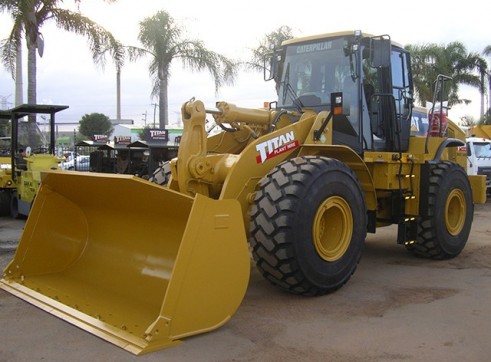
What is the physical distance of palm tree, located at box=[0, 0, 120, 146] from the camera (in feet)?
51.8

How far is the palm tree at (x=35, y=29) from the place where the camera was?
15773 mm

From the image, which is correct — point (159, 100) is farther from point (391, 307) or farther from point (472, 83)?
point (472, 83)

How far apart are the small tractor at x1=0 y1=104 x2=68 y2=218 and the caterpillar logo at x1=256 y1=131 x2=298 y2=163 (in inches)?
283

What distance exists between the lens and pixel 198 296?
4059 mm

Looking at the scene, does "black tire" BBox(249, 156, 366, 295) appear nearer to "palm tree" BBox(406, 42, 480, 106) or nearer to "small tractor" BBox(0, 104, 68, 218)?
"small tractor" BBox(0, 104, 68, 218)

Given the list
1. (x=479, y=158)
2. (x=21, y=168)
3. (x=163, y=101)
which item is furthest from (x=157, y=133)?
(x=479, y=158)

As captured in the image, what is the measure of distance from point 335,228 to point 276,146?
41.9 inches

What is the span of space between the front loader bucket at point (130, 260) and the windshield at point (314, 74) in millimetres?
2693

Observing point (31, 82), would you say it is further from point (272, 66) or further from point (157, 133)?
point (272, 66)

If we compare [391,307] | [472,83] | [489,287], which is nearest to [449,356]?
[391,307]

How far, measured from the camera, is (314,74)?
6.68 metres

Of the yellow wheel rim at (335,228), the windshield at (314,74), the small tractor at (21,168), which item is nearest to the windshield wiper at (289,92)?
the windshield at (314,74)

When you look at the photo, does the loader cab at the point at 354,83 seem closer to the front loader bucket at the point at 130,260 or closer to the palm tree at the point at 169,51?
the front loader bucket at the point at 130,260

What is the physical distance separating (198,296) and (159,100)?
64.0 feet
